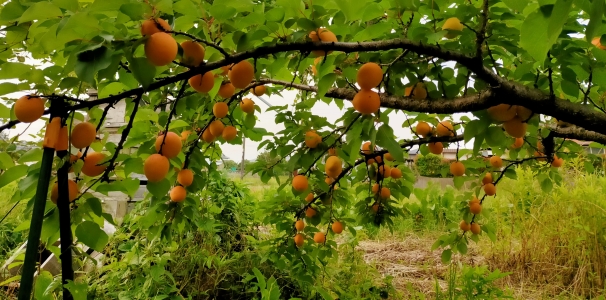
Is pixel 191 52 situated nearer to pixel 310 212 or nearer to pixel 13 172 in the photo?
pixel 13 172

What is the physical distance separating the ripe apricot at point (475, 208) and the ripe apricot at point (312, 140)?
98cm

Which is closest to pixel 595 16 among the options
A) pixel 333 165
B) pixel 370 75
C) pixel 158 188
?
pixel 370 75

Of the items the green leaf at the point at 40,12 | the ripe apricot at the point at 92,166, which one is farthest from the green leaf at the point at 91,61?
the ripe apricot at the point at 92,166

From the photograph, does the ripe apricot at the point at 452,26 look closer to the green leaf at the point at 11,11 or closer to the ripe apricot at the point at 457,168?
the green leaf at the point at 11,11

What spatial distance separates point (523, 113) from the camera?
32.7 inches

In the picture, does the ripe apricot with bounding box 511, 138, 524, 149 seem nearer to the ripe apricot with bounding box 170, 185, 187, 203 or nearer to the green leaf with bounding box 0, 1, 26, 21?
the ripe apricot with bounding box 170, 185, 187, 203

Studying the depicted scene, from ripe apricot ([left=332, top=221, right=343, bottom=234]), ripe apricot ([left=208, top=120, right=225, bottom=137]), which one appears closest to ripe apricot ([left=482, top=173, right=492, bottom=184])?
ripe apricot ([left=332, top=221, right=343, bottom=234])

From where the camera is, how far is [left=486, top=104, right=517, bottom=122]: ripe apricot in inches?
32.4

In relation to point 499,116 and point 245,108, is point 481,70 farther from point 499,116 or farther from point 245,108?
point 245,108

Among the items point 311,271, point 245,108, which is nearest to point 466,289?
point 311,271

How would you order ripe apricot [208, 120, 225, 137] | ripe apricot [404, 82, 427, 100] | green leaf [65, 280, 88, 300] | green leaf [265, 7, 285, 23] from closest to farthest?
green leaf [65, 280, 88, 300] < green leaf [265, 7, 285, 23] < ripe apricot [404, 82, 427, 100] < ripe apricot [208, 120, 225, 137]

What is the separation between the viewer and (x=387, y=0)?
80 cm

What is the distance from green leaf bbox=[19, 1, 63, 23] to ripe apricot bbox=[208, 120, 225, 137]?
0.81m

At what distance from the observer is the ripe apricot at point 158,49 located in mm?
478
